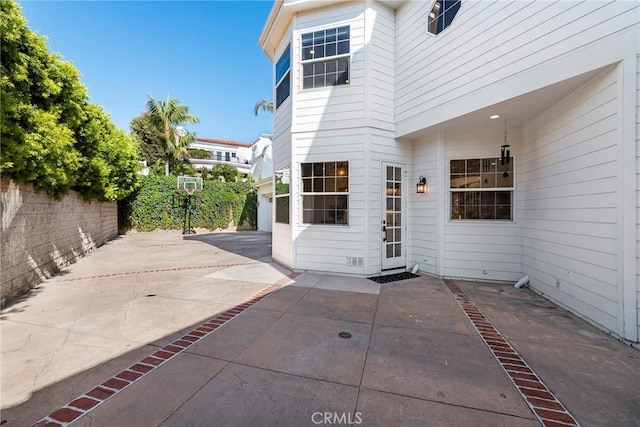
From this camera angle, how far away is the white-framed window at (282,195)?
6.57 metres

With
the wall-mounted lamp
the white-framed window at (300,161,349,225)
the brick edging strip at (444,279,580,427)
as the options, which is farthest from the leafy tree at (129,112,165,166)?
the brick edging strip at (444,279,580,427)

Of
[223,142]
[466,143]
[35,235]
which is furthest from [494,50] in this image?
[223,142]

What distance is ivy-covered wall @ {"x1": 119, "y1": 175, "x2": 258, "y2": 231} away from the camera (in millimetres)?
→ 14094

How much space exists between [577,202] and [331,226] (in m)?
4.04

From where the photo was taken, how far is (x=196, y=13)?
8.72m

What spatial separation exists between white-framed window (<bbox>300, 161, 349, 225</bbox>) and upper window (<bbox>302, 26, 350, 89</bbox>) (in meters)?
1.88

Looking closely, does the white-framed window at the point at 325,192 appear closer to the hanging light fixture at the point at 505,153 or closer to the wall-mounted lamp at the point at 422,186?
the wall-mounted lamp at the point at 422,186

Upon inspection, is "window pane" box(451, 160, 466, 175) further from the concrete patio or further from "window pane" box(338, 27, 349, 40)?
"window pane" box(338, 27, 349, 40)

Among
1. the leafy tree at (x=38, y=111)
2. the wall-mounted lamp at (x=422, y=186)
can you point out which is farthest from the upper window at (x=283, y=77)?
the leafy tree at (x=38, y=111)

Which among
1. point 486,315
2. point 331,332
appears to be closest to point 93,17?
point 331,332

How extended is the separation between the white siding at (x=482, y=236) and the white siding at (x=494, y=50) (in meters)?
1.03

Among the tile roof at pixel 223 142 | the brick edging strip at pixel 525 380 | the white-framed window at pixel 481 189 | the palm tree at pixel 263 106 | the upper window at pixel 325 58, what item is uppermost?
the tile roof at pixel 223 142

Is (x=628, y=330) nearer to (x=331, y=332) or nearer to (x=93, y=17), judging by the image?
(x=331, y=332)

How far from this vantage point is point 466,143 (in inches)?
217
